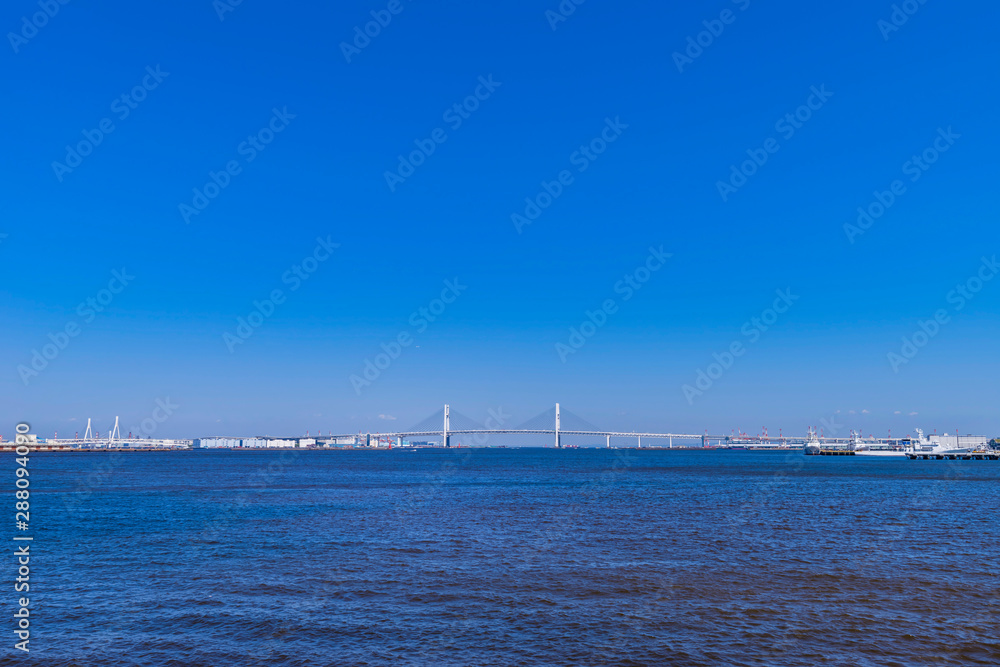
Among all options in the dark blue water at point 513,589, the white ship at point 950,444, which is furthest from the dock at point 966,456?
the dark blue water at point 513,589

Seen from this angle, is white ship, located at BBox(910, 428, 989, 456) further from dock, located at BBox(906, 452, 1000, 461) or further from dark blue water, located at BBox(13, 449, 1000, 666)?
dark blue water, located at BBox(13, 449, 1000, 666)

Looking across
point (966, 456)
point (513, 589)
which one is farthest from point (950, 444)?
point (513, 589)

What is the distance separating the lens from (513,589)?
1819 centimetres

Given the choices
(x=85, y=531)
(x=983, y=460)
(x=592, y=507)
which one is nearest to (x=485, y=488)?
(x=592, y=507)

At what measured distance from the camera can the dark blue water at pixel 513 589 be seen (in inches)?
525

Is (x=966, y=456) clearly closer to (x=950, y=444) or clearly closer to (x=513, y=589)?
(x=950, y=444)

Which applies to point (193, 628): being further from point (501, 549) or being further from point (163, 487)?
point (163, 487)

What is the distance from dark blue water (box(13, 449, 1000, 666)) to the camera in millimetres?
13344

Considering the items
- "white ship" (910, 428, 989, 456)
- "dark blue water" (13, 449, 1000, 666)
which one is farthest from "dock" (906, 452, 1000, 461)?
"dark blue water" (13, 449, 1000, 666)

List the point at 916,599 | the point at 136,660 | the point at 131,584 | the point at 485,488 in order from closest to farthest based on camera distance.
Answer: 1. the point at 136,660
2. the point at 916,599
3. the point at 131,584
4. the point at 485,488

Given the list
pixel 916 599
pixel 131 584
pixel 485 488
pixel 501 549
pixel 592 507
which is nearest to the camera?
pixel 916 599

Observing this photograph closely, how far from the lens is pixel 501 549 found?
24625mm

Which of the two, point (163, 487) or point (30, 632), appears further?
point (163, 487)

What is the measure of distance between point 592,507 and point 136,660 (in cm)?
3128
